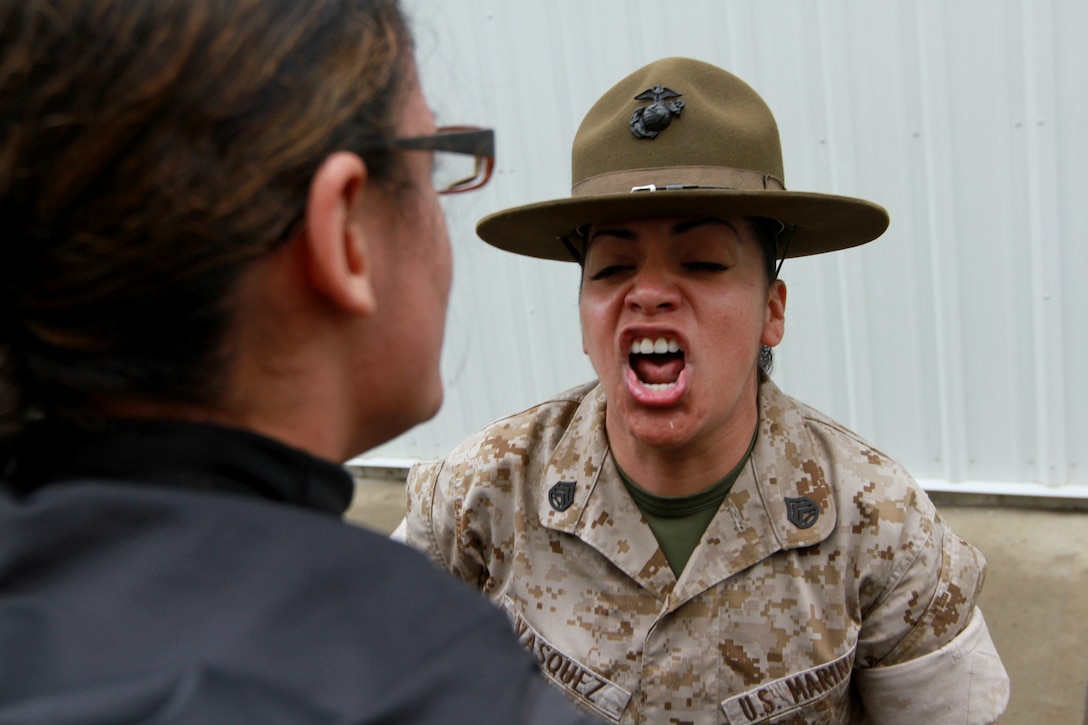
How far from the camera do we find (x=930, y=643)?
1.61m

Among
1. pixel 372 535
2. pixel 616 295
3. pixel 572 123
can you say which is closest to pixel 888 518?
pixel 616 295

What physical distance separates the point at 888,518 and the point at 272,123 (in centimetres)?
132

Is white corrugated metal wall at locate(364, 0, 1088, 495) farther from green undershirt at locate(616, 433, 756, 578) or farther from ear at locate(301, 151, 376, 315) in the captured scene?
ear at locate(301, 151, 376, 315)

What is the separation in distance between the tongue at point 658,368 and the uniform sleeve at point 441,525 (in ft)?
1.48

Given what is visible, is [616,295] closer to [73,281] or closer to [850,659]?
[850,659]

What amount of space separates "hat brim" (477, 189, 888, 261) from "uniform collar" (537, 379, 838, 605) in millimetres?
338

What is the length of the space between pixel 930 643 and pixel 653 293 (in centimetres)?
77

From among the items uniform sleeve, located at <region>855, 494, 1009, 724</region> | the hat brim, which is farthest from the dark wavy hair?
uniform sleeve, located at <region>855, 494, 1009, 724</region>

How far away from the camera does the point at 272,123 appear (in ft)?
2.39

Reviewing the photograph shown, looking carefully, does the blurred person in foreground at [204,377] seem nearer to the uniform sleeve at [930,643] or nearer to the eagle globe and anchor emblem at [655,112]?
the eagle globe and anchor emblem at [655,112]

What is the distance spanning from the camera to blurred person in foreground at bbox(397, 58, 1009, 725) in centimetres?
164

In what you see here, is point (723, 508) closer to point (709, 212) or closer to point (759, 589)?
point (759, 589)

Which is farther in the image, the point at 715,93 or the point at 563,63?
the point at 563,63

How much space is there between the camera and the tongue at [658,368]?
5.73ft
